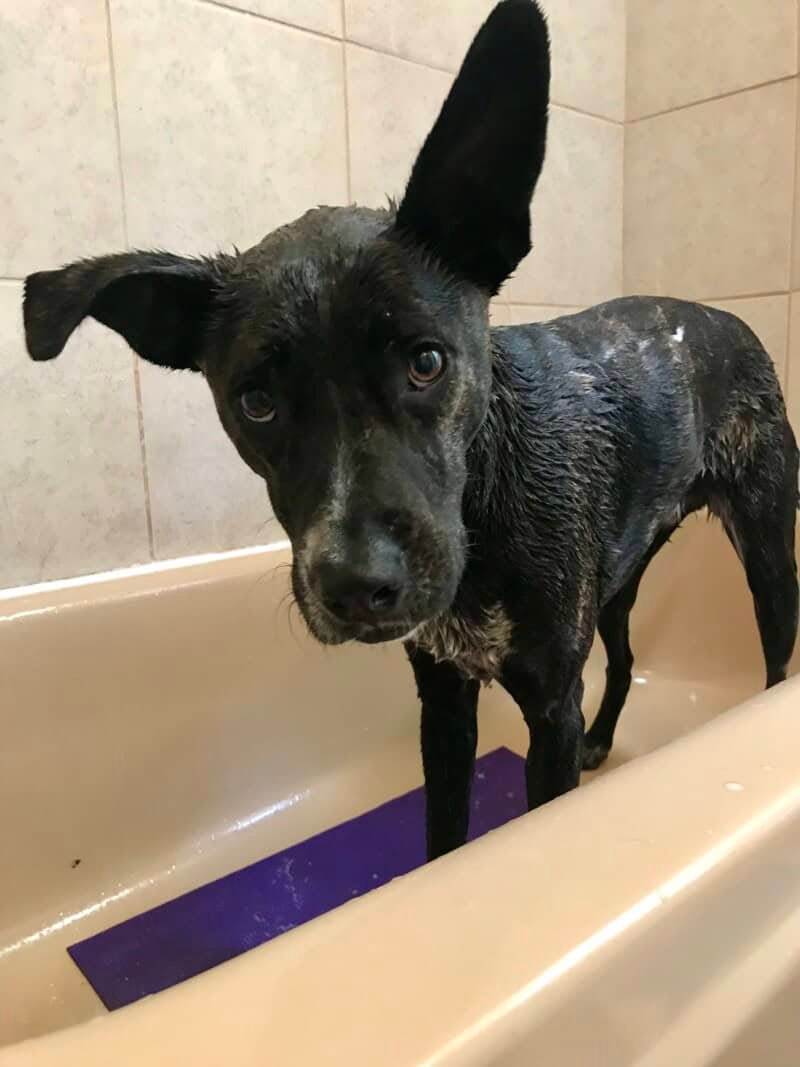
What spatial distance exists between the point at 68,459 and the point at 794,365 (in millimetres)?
1693

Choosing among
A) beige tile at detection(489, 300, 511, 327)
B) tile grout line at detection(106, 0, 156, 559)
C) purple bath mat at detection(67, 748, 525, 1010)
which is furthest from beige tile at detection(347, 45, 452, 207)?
purple bath mat at detection(67, 748, 525, 1010)

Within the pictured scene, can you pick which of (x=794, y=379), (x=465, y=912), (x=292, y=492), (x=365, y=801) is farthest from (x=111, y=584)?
(x=794, y=379)

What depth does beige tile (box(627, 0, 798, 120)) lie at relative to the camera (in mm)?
2016

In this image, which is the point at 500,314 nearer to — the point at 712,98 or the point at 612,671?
the point at 712,98

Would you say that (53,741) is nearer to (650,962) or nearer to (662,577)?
(650,962)

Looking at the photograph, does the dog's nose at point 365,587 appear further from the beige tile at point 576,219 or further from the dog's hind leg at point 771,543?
the beige tile at point 576,219

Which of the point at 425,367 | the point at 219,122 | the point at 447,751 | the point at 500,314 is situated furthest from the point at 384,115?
the point at 447,751

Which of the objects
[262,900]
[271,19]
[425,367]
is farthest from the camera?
[271,19]

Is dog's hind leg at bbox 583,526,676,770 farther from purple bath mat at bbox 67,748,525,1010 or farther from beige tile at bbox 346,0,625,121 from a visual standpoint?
beige tile at bbox 346,0,625,121

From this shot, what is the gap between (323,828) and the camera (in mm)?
1521

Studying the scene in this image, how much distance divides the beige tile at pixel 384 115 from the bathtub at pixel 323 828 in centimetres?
82

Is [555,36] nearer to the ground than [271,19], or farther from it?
farther from it

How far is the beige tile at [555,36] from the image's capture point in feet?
5.77

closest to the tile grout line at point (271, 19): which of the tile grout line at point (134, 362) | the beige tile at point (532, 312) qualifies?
the tile grout line at point (134, 362)
